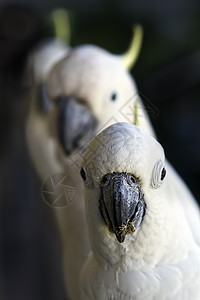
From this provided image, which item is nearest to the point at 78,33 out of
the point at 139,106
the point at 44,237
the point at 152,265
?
the point at 44,237

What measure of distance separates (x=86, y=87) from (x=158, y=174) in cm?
44

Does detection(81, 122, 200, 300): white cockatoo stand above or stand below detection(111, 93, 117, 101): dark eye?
below

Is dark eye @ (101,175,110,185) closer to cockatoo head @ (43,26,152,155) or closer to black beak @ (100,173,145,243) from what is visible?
black beak @ (100,173,145,243)

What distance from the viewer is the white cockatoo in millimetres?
591

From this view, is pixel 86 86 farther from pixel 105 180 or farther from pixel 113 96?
pixel 105 180

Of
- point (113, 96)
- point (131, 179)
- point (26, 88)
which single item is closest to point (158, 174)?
point (131, 179)

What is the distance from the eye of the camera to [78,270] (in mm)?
849

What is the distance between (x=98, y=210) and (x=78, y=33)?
2.70 ft

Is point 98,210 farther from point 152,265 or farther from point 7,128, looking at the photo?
point 7,128

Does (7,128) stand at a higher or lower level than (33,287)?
higher

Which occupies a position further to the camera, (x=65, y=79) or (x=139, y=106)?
(x=65, y=79)

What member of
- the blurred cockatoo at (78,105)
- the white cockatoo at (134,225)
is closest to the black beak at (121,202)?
the white cockatoo at (134,225)

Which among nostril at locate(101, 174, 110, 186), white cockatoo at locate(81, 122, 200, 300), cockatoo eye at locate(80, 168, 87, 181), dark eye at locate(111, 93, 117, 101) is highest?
cockatoo eye at locate(80, 168, 87, 181)

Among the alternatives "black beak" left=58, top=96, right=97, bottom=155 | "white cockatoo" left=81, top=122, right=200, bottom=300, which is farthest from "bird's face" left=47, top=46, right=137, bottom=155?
"white cockatoo" left=81, top=122, right=200, bottom=300
